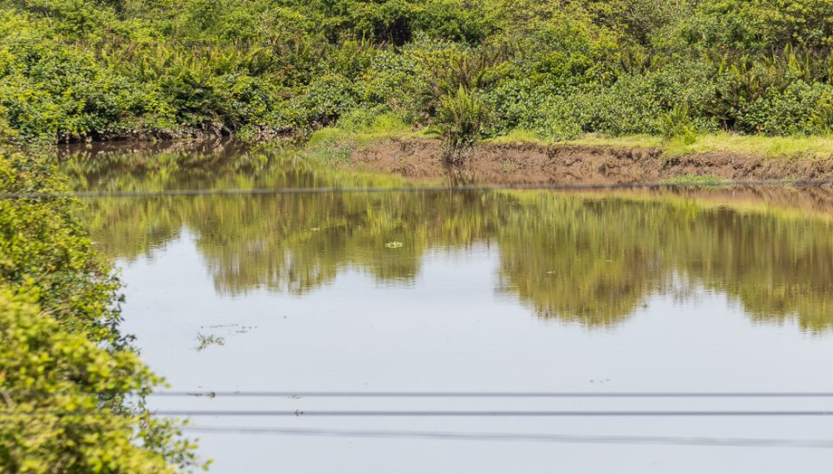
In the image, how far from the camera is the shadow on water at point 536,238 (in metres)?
15.3

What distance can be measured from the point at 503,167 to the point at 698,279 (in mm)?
14482

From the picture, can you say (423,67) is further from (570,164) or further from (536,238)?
(536,238)

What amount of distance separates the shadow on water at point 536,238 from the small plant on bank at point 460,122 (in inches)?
88.1

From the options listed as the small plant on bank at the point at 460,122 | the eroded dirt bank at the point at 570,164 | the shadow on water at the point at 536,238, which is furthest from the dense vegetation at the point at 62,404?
the small plant on bank at the point at 460,122

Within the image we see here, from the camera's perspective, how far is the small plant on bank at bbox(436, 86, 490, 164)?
30.7 meters

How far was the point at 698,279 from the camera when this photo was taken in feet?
52.3

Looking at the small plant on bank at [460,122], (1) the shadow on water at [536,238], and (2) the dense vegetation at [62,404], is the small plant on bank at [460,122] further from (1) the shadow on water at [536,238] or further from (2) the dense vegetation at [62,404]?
(2) the dense vegetation at [62,404]

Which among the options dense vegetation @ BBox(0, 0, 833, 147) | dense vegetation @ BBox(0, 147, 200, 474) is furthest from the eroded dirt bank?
dense vegetation @ BBox(0, 147, 200, 474)

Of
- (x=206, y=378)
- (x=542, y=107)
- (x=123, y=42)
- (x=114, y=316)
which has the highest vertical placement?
(x=123, y=42)

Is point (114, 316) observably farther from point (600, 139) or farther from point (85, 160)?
point (85, 160)

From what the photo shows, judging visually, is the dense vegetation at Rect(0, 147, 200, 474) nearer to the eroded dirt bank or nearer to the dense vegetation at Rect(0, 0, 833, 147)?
the eroded dirt bank

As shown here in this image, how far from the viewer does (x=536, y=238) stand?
770 inches

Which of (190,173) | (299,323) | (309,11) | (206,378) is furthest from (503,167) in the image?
(309,11)

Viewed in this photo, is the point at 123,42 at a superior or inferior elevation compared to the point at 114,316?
superior
